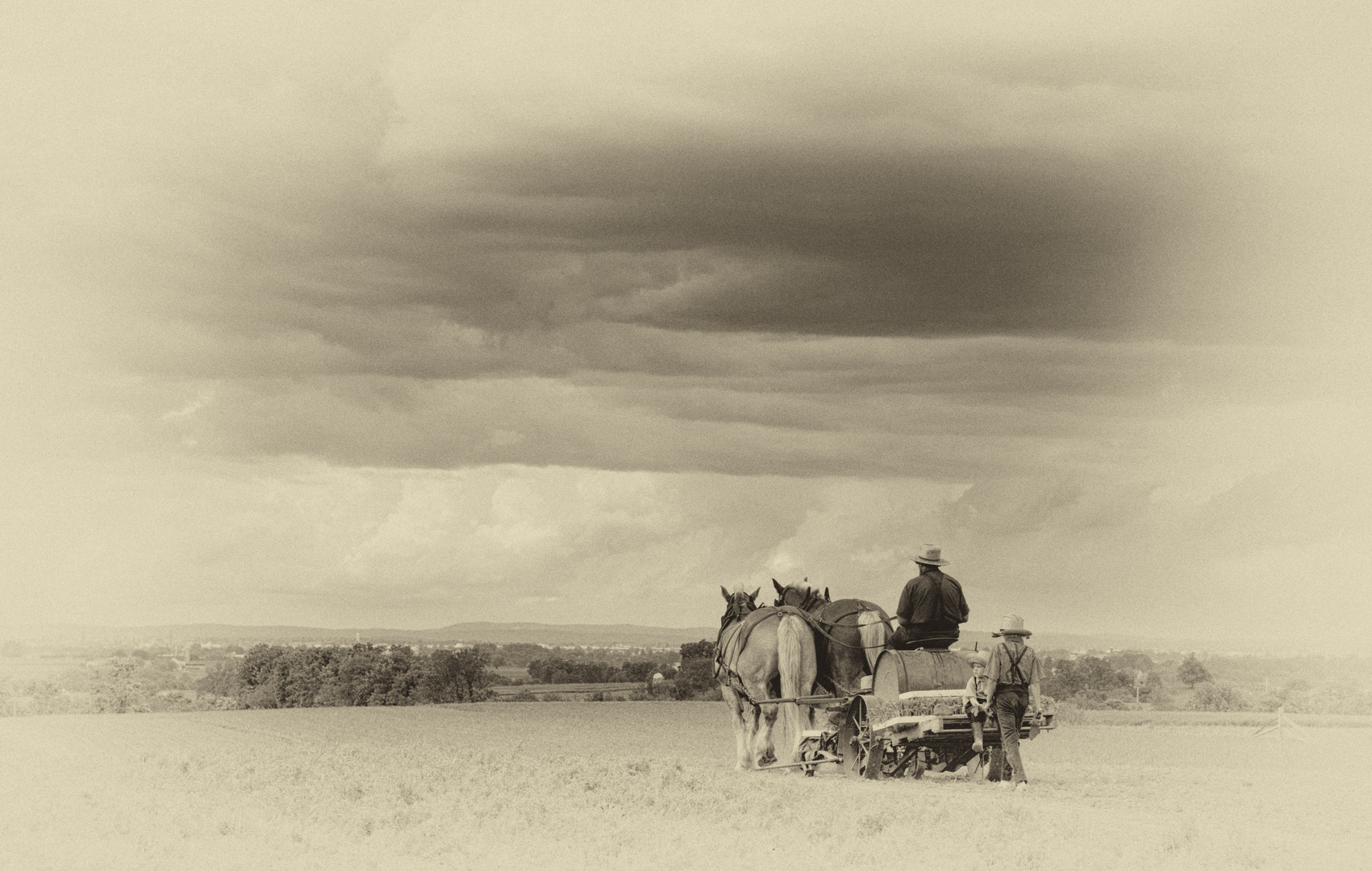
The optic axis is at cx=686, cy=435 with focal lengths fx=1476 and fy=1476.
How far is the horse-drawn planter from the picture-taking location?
20.0 m

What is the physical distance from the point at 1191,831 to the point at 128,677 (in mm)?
60188

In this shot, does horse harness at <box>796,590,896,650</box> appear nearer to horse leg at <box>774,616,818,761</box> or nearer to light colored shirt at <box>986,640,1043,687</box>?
horse leg at <box>774,616,818,761</box>

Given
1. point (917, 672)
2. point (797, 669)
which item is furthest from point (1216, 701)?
point (917, 672)

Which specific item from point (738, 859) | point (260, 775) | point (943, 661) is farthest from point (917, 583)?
point (260, 775)

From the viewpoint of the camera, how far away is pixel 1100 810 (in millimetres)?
17000

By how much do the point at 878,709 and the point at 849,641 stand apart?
2676 mm

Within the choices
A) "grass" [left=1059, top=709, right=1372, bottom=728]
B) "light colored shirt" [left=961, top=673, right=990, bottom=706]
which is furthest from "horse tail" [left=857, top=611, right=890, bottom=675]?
"grass" [left=1059, top=709, right=1372, bottom=728]

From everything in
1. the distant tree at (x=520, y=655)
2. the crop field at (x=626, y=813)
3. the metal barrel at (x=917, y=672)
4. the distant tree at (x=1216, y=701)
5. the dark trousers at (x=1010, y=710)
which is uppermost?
the distant tree at (x=520, y=655)

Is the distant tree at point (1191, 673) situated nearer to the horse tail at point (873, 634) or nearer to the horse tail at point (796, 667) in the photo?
the horse tail at point (873, 634)

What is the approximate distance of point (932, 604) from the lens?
21422 mm

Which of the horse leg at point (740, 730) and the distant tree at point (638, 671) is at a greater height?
the distant tree at point (638, 671)

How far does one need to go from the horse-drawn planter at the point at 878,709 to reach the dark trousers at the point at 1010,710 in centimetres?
47

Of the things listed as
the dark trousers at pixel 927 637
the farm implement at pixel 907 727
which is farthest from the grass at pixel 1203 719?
the farm implement at pixel 907 727

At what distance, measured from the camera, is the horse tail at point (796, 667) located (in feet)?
74.0
